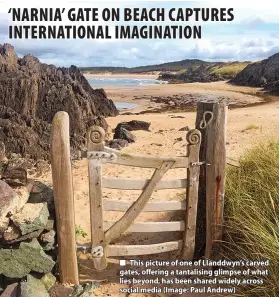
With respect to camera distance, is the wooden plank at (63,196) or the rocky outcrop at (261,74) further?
the rocky outcrop at (261,74)

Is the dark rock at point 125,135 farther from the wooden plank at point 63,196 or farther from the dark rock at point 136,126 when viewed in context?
the wooden plank at point 63,196

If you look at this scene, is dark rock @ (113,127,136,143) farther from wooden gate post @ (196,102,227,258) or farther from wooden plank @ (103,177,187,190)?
wooden plank @ (103,177,187,190)

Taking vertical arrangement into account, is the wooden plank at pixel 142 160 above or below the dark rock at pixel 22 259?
above

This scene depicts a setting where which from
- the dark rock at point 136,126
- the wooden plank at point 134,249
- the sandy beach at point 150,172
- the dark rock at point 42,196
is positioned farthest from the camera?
the dark rock at point 136,126

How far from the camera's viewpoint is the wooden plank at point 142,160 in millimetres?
4223

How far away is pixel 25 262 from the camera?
4.13 meters

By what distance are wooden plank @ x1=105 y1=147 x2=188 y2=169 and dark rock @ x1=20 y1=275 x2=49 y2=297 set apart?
143cm

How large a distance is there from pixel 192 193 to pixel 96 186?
1.07 m

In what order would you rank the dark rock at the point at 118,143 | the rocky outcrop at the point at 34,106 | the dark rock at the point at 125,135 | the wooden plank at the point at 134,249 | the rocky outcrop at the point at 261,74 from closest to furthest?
the wooden plank at the point at 134,249, the rocky outcrop at the point at 34,106, the dark rock at the point at 118,143, the dark rock at the point at 125,135, the rocky outcrop at the point at 261,74

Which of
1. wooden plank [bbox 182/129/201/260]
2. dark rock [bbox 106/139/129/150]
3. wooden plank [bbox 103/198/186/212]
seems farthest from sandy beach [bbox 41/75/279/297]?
wooden plank [bbox 103/198/186/212]

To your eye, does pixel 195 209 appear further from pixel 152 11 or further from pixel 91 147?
pixel 152 11

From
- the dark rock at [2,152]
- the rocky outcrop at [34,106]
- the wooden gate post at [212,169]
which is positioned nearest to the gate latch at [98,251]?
the wooden gate post at [212,169]

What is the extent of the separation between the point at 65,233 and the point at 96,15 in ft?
8.03

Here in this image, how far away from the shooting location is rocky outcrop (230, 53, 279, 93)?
47.0 meters
